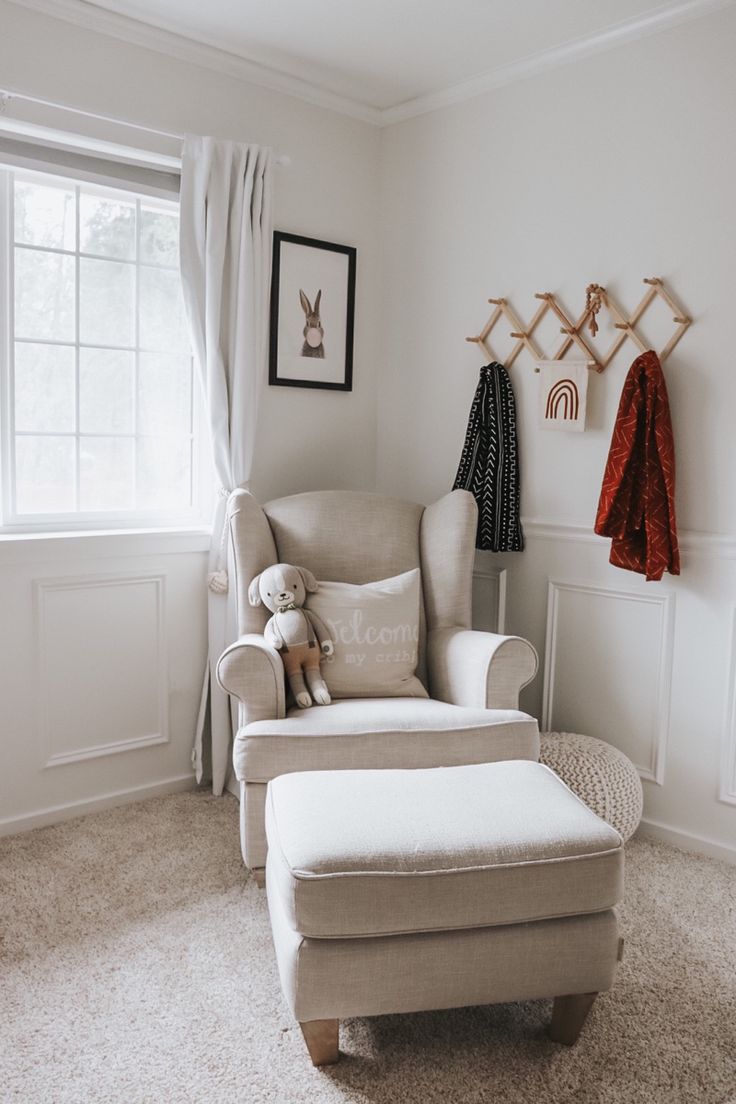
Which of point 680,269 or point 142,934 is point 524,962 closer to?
point 142,934

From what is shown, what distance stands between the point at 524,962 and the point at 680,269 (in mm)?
2001

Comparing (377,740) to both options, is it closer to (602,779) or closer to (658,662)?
(602,779)

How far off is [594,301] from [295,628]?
1.40 m

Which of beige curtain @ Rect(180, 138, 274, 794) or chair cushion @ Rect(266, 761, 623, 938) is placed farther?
beige curtain @ Rect(180, 138, 274, 794)

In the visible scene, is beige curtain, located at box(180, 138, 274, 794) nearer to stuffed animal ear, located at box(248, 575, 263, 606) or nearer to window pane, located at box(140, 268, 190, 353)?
window pane, located at box(140, 268, 190, 353)

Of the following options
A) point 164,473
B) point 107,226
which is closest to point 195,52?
point 107,226

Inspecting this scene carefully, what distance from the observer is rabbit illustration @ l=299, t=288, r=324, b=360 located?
134 inches

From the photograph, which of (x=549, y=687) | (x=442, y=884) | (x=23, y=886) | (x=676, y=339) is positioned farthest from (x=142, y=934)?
(x=676, y=339)

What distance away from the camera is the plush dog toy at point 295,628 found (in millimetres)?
2588

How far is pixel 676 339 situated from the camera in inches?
108

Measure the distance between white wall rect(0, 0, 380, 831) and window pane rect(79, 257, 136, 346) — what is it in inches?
16.0

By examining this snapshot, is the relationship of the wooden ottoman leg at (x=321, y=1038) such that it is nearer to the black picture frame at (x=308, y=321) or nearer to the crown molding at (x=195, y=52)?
the black picture frame at (x=308, y=321)

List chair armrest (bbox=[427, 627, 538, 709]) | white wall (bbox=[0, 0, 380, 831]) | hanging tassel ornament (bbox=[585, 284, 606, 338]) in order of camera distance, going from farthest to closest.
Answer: hanging tassel ornament (bbox=[585, 284, 606, 338]), white wall (bbox=[0, 0, 380, 831]), chair armrest (bbox=[427, 627, 538, 709])

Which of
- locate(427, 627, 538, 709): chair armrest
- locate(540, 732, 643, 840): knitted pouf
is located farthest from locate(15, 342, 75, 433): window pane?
locate(540, 732, 643, 840): knitted pouf
